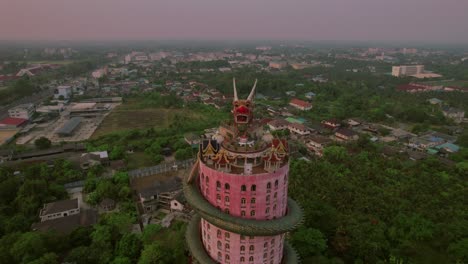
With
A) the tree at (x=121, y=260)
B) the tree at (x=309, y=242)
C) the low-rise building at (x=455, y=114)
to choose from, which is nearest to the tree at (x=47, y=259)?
the tree at (x=121, y=260)

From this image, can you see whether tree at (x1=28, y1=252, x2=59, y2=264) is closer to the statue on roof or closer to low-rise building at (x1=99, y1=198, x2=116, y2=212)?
low-rise building at (x1=99, y1=198, x2=116, y2=212)

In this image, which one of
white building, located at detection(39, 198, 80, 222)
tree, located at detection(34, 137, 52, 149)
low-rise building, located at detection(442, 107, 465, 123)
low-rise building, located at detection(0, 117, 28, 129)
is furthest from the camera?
low-rise building, located at detection(442, 107, 465, 123)

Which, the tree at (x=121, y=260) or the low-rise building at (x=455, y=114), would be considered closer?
the tree at (x=121, y=260)

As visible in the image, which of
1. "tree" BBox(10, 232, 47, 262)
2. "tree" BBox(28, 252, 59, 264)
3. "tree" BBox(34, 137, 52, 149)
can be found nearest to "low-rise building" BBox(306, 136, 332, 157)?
"tree" BBox(28, 252, 59, 264)

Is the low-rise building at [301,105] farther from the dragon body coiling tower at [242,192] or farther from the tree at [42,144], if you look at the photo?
the dragon body coiling tower at [242,192]

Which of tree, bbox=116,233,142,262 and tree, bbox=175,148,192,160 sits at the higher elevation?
tree, bbox=175,148,192,160

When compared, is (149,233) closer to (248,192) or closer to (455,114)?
(248,192)

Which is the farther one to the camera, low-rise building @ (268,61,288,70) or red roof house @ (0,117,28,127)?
low-rise building @ (268,61,288,70)

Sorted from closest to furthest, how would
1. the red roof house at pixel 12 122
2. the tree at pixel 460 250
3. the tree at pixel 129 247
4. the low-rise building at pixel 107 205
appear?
the tree at pixel 460 250 → the tree at pixel 129 247 → the low-rise building at pixel 107 205 → the red roof house at pixel 12 122
